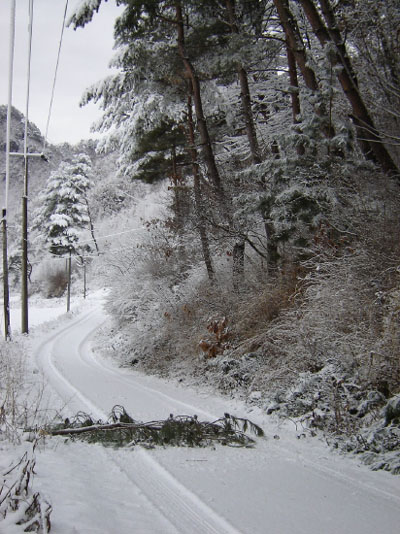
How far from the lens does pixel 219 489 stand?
3213 millimetres

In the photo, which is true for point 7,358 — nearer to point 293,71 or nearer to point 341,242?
point 341,242

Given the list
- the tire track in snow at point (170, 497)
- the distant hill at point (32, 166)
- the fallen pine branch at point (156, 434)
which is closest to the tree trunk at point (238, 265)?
the tire track in snow at point (170, 497)

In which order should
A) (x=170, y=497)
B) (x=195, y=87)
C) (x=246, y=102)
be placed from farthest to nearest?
(x=195, y=87), (x=246, y=102), (x=170, y=497)

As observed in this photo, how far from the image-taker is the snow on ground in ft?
8.47

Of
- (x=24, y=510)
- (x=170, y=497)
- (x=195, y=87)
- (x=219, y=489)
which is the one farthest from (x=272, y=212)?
(x=24, y=510)

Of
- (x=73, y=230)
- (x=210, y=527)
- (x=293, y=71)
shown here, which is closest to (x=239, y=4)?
(x=293, y=71)

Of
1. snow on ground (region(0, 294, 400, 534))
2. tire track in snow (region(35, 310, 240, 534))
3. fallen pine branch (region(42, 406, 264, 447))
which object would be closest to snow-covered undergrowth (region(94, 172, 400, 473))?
snow on ground (region(0, 294, 400, 534))

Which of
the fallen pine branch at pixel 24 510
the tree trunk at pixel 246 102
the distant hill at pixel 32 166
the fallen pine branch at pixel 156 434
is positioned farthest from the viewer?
the distant hill at pixel 32 166

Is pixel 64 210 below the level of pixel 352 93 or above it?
above

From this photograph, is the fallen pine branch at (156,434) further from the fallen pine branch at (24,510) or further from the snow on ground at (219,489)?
the fallen pine branch at (24,510)

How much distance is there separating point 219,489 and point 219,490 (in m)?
0.02

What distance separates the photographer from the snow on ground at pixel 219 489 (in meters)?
2.58

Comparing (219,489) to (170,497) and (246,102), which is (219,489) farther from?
(246,102)

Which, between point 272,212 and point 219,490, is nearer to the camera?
point 219,490
